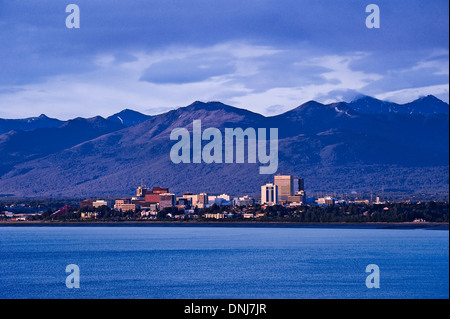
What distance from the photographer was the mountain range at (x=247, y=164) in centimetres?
10512

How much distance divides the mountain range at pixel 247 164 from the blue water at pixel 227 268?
54906mm

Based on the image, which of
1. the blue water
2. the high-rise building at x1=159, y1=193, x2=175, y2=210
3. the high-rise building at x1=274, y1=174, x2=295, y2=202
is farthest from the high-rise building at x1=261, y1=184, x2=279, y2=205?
the blue water

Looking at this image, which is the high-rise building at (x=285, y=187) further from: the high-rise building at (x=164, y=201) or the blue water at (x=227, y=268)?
the blue water at (x=227, y=268)

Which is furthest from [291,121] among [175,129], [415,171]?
[415,171]

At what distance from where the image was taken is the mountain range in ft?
345

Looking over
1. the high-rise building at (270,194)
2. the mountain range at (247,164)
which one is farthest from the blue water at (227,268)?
the mountain range at (247,164)

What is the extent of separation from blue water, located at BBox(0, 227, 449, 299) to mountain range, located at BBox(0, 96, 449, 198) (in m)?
54.9

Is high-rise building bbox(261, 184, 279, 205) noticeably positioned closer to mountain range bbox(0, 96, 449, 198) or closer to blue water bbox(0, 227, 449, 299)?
mountain range bbox(0, 96, 449, 198)

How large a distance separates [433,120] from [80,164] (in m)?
52.6

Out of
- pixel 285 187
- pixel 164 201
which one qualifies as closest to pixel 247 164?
pixel 285 187

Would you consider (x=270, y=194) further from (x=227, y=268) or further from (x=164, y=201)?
(x=227, y=268)

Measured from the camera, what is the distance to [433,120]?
438 ft

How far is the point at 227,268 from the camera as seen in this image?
32.5 meters

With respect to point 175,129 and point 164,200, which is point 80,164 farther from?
point 164,200
